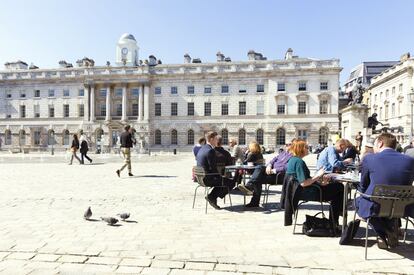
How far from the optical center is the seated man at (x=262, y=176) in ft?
24.8

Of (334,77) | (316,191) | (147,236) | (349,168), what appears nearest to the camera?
(147,236)

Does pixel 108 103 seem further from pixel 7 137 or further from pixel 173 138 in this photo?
pixel 7 137

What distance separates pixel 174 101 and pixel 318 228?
46119 mm

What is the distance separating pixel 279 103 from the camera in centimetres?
4744

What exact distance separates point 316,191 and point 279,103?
1694 inches

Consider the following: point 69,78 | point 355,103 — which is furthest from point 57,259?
point 69,78

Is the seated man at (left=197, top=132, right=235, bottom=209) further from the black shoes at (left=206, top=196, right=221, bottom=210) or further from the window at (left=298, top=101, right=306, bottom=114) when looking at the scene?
the window at (left=298, top=101, right=306, bottom=114)

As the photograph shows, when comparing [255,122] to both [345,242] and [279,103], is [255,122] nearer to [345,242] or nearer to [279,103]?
[279,103]

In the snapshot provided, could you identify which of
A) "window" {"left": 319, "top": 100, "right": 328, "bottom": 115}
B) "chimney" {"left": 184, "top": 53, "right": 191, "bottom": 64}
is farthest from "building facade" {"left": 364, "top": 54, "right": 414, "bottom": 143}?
"chimney" {"left": 184, "top": 53, "right": 191, "bottom": 64}

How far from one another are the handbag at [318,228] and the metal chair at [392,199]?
104 centimetres

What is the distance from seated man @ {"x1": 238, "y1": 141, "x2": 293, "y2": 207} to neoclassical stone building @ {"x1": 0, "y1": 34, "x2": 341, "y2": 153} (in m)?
40.7

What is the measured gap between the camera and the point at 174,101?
165 ft

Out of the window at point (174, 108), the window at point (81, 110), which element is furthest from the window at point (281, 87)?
the window at point (81, 110)

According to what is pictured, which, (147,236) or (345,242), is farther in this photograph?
(147,236)
